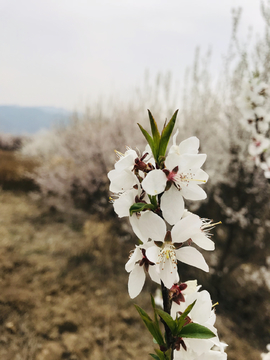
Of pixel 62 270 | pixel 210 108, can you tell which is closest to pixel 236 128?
pixel 210 108

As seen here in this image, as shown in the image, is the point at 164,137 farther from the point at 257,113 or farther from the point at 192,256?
the point at 257,113

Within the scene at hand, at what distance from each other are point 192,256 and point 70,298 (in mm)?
2992

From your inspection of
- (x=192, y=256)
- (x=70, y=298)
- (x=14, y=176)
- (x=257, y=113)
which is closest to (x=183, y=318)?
(x=192, y=256)

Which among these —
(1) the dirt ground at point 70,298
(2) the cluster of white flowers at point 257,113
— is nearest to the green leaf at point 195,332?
(2) the cluster of white flowers at point 257,113

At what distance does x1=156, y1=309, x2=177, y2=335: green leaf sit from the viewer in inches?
20.9

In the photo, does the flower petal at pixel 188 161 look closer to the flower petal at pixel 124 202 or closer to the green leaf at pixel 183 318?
the flower petal at pixel 124 202

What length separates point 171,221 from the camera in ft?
1.82

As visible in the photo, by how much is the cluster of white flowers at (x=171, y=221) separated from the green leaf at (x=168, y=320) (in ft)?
0.12

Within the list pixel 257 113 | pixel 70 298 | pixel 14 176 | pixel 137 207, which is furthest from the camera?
pixel 14 176

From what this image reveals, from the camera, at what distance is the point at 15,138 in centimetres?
1223

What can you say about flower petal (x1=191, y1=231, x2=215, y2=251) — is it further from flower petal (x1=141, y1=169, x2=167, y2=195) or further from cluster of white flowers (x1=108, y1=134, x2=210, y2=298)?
flower petal (x1=141, y1=169, x2=167, y2=195)

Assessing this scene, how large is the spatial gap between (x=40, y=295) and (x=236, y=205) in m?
2.95

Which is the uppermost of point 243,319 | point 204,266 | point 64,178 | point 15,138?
point 204,266

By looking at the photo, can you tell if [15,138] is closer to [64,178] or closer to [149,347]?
[64,178]
